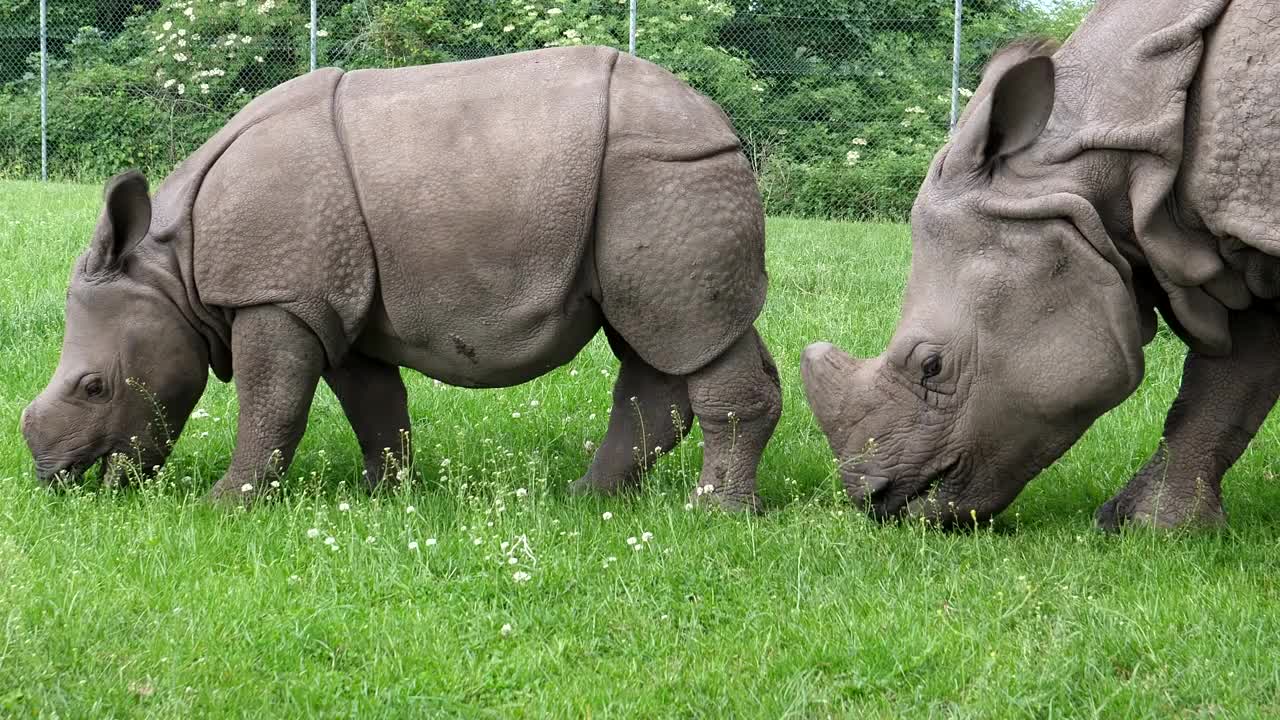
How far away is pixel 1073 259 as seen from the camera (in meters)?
5.41

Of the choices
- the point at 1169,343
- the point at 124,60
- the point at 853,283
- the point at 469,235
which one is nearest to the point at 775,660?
the point at 469,235

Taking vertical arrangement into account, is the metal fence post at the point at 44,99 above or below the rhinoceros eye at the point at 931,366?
below

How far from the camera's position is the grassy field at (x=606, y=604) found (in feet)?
14.2

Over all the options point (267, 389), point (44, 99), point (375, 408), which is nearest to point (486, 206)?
point (267, 389)

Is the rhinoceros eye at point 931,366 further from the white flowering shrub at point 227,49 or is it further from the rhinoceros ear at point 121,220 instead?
the white flowering shrub at point 227,49

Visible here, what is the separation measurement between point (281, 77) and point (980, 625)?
17164 mm

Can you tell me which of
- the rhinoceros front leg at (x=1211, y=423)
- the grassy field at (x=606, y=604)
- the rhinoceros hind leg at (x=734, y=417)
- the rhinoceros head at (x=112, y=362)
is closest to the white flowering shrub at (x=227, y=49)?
the grassy field at (x=606, y=604)

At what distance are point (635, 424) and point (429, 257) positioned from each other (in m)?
1.24

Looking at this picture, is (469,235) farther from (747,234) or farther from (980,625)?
(980,625)

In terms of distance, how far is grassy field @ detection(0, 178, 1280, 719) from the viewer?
14.2ft

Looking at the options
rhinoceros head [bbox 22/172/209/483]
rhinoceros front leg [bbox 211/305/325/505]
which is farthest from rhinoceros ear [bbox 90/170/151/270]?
rhinoceros front leg [bbox 211/305/325/505]

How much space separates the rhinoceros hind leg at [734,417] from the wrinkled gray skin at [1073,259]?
0.91 ft

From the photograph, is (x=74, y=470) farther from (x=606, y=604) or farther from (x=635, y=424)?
(x=606, y=604)

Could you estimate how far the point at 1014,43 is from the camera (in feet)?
19.1
